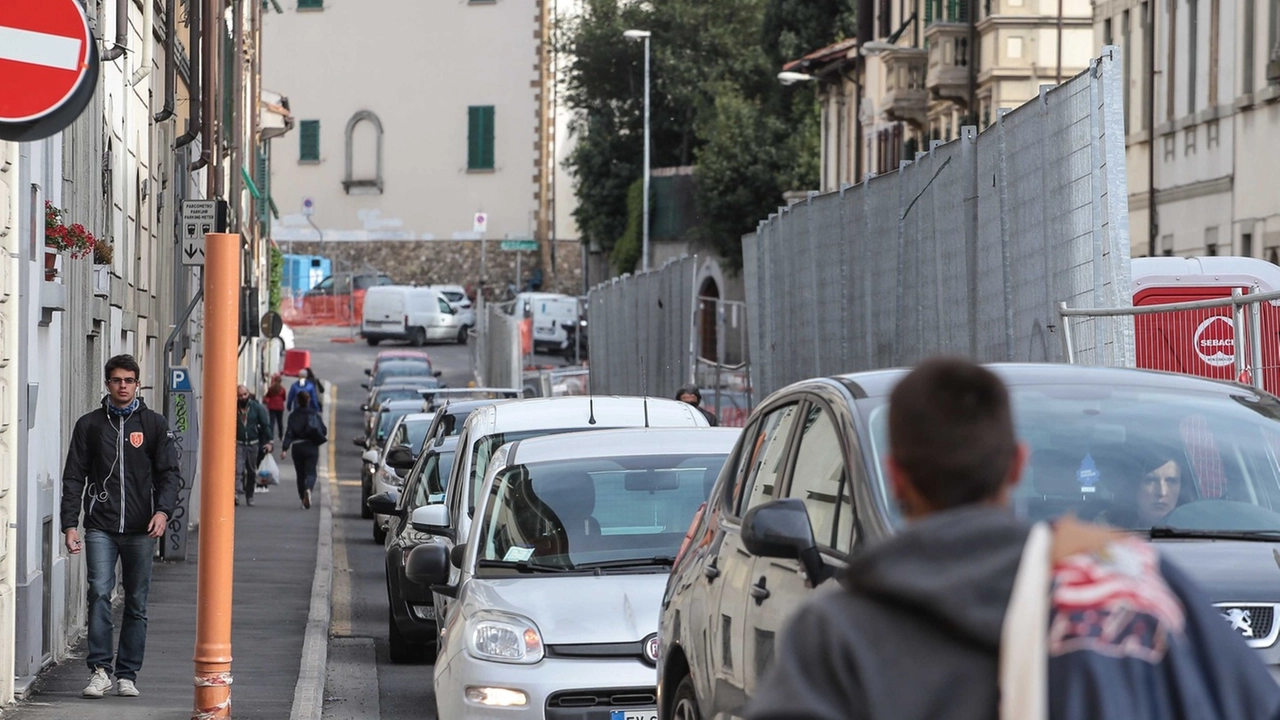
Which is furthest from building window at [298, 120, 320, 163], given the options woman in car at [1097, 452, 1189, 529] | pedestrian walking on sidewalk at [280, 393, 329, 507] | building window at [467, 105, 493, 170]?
woman in car at [1097, 452, 1189, 529]

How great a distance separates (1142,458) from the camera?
6051 millimetres

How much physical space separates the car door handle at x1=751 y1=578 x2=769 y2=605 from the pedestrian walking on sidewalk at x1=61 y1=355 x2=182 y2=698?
6.15 m

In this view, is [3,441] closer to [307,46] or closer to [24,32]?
[24,32]

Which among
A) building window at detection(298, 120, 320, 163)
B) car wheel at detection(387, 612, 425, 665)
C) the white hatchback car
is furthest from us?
building window at detection(298, 120, 320, 163)

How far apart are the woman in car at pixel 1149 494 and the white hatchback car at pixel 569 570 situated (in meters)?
3.09

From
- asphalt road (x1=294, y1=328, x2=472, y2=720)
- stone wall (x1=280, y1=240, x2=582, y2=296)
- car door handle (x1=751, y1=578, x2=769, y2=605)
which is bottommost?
asphalt road (x1=294, y1=328, x2=472, y2=720)

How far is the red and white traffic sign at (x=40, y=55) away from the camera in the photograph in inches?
257

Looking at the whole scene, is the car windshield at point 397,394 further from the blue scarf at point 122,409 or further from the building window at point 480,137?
the building window at point 480,137

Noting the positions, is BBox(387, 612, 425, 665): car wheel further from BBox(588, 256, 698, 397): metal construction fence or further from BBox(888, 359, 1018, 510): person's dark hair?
BBox(888, 359, 1018, 510): person's dark hair

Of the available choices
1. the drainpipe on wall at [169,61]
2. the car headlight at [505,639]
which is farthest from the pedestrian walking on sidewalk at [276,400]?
the car headlight at [505,639]

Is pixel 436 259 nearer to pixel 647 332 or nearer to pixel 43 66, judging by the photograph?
pixel 647 332

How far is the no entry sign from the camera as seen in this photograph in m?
6.49

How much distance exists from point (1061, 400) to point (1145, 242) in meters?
27.9

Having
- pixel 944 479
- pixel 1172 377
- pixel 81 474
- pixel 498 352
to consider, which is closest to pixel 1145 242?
pixel 498 352
